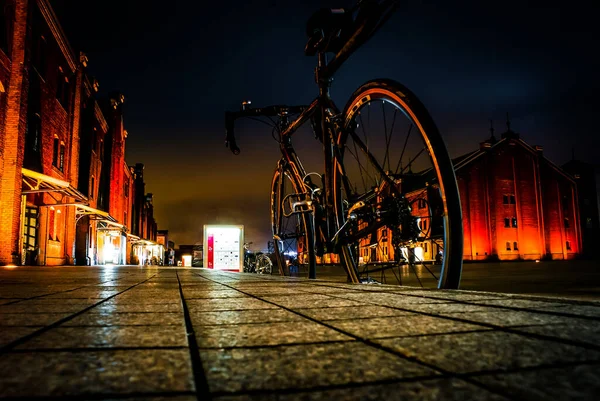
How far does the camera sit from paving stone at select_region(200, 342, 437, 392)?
0.77 metres

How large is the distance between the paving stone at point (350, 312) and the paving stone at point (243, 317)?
0.28ft

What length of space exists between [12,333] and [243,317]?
29.0 inches

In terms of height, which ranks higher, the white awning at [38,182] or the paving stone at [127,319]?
the white awning at [38,182]

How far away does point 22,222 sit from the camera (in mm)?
14047

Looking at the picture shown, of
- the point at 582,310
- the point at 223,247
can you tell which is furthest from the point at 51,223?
the point at 582,310

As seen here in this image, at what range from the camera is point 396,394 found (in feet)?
2.28

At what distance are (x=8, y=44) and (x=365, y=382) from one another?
16970 millimetres

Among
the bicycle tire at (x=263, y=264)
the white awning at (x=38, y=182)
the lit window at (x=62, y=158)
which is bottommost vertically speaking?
the bicycle tire at (x=263, y=264)

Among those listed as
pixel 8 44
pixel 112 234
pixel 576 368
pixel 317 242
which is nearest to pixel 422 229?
pixel 317 242

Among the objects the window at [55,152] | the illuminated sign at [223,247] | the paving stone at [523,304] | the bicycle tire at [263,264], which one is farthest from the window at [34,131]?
the paving stone at [523,304]

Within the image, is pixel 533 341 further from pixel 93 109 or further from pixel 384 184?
pixel 93 109

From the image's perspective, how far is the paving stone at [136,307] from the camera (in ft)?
6.19

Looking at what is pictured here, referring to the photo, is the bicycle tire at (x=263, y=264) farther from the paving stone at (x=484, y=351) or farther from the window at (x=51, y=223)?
the paving stone at (x=484, y=351)

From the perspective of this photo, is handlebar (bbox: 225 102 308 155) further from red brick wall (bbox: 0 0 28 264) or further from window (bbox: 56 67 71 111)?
window (bbox: 56 67 71 111)
